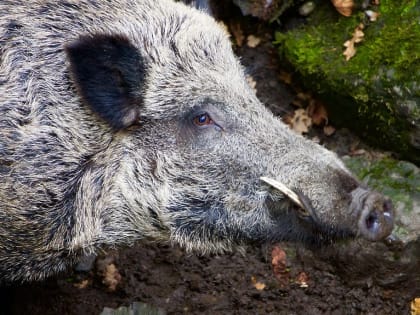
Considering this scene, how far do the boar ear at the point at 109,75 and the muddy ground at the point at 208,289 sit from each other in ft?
6.42

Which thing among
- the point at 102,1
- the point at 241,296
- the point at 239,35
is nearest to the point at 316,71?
the point at 239,35

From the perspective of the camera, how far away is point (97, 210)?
Result: 418 cm

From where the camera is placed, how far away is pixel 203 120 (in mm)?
3984

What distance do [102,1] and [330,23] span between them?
8.34 ft

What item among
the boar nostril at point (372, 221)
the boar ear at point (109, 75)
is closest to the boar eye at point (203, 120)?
the boar ear at point (109, 75)

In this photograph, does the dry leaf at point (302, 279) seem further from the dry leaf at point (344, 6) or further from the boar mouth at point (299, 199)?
the dry leaf at point (344, 6)

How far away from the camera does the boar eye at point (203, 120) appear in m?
3.98

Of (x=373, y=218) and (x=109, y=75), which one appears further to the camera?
(x=109, y=75)

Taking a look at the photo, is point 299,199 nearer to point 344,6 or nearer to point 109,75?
point 109,75

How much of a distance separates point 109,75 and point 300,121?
281 centimetres

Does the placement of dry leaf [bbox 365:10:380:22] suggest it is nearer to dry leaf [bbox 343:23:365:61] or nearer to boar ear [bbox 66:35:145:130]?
dry leaf [bbox 343:23:365:61]

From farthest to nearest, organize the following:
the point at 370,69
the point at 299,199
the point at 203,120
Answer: the point at 370,69 < the point at 203,120 < the point at 299,199

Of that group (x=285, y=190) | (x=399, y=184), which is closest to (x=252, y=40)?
(x=399, y=184)

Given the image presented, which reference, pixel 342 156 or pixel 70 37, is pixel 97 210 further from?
pixel 342 156
